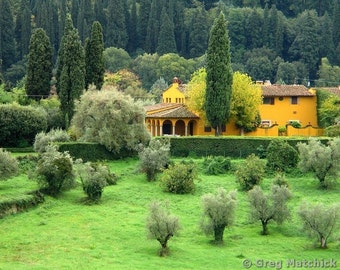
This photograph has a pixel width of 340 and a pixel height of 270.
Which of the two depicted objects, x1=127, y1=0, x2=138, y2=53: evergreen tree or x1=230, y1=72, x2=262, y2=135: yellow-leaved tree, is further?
x1=127, y1=0, x2=138, y2=53: evergreen tree

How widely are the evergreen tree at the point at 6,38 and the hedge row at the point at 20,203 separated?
8364 cm

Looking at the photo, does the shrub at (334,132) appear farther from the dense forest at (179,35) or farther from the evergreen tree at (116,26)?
the evergreen tree at (116,26)

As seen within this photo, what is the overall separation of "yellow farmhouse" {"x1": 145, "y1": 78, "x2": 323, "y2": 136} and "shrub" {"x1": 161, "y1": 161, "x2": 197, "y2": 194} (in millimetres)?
20897

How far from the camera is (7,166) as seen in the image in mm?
43188

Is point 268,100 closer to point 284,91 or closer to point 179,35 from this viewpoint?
point 284,91

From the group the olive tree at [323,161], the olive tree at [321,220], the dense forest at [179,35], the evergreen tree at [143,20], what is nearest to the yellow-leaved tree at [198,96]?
the olive tree at [323,161]

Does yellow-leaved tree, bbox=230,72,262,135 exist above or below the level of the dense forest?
below

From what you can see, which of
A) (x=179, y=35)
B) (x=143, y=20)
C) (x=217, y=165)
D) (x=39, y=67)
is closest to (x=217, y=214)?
(x=217, y=165)

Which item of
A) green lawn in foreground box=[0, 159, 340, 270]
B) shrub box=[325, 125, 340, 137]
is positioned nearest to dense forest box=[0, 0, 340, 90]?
shrub box=[325, 125, 340, 137]

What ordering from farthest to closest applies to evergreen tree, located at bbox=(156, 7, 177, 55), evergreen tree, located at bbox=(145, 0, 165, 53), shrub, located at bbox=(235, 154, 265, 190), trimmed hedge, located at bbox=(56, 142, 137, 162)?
1. evergreen tree, located at bbox=(145, 0, 165, 53)
2. evergreen tree, located at bbox=(156, 7, 177, 55)
3. trimmed hedge, located at bbox=(56, 142, 137, 162)
4. shrub, located at bbox=(235, 154, 265, 190)

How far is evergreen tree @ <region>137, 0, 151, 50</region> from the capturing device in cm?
14225

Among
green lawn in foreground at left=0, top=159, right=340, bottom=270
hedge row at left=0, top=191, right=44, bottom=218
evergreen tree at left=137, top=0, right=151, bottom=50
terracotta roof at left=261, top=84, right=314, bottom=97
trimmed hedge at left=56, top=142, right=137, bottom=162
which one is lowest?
green lawn in foreground at left=0, top=159, right=340, bottom=270

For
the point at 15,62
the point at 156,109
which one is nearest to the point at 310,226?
the point at 156,109

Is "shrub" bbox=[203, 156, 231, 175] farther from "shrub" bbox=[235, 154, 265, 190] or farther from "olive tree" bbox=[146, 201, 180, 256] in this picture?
"olive tree" bbox=[146, 201, 180, 256]
